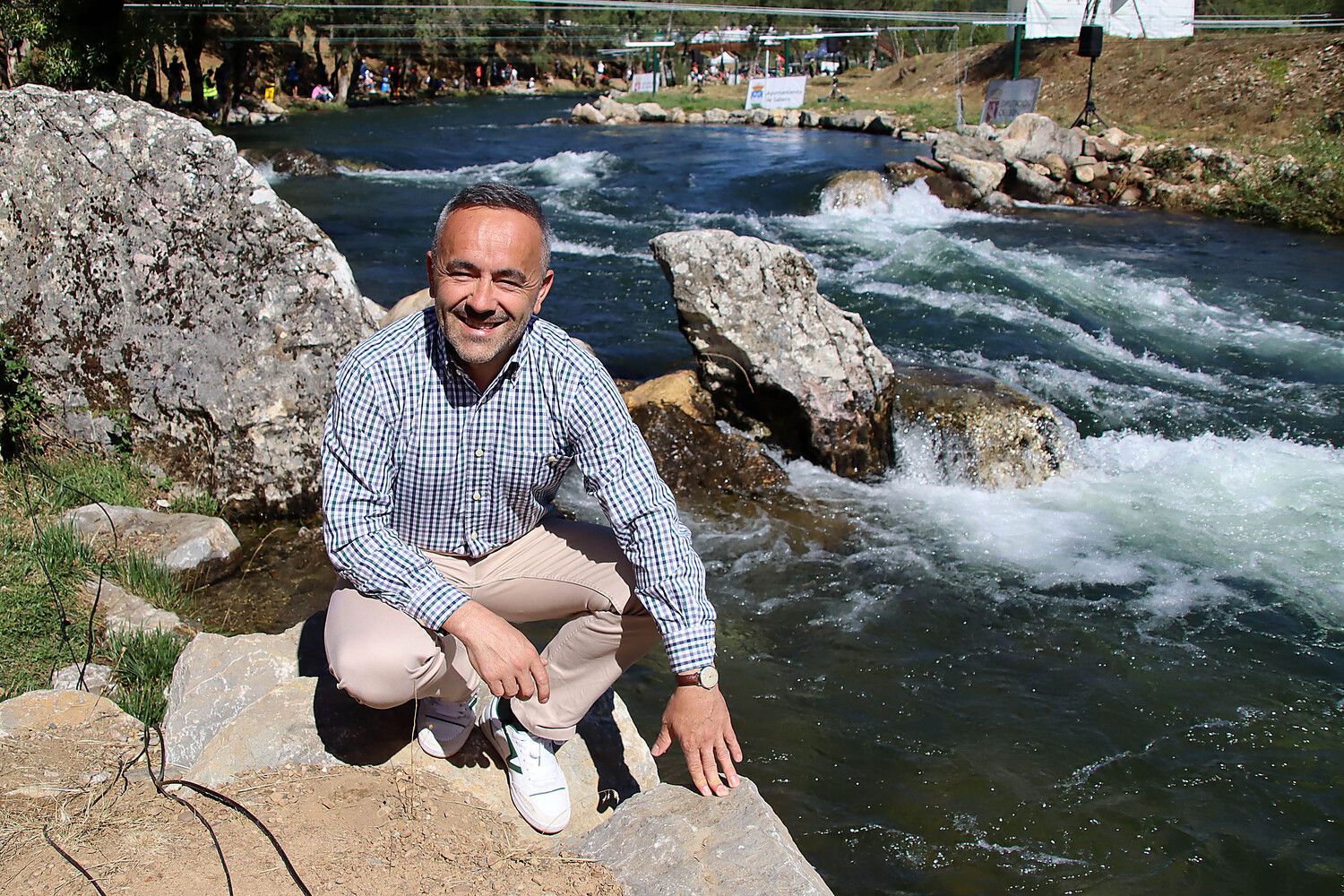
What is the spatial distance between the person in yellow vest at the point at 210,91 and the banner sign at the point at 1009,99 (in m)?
24.6

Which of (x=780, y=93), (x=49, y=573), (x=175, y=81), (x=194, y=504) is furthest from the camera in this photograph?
(x=780, y=93)

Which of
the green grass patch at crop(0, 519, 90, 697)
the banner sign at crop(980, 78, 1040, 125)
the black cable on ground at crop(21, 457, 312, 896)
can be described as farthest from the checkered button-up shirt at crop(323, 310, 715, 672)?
the banner sign at crop(980, 78, 1040, 125)

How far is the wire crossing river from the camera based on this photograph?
3.71m

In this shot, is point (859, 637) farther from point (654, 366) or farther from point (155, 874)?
point (654, 366)

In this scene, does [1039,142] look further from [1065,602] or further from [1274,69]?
[1065,602]

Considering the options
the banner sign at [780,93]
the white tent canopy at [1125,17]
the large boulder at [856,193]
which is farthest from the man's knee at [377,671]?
the banner sign at [780,93]

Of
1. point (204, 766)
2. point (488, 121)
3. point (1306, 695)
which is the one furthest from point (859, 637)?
point (488, 121)

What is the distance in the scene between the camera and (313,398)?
532cm

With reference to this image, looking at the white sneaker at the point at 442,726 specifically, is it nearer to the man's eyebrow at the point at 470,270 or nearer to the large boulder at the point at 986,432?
the man's eyebrow at the point at 470,270

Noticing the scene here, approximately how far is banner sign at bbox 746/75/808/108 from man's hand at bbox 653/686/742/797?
35409 mm

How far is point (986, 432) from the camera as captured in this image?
700 centimetres

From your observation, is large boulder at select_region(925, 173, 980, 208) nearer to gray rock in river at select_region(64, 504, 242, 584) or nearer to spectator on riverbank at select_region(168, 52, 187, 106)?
gray rock in river at select_region(64, 504, 242, 584)

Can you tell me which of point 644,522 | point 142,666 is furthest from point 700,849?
point 142,666

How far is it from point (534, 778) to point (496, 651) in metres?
0.62
